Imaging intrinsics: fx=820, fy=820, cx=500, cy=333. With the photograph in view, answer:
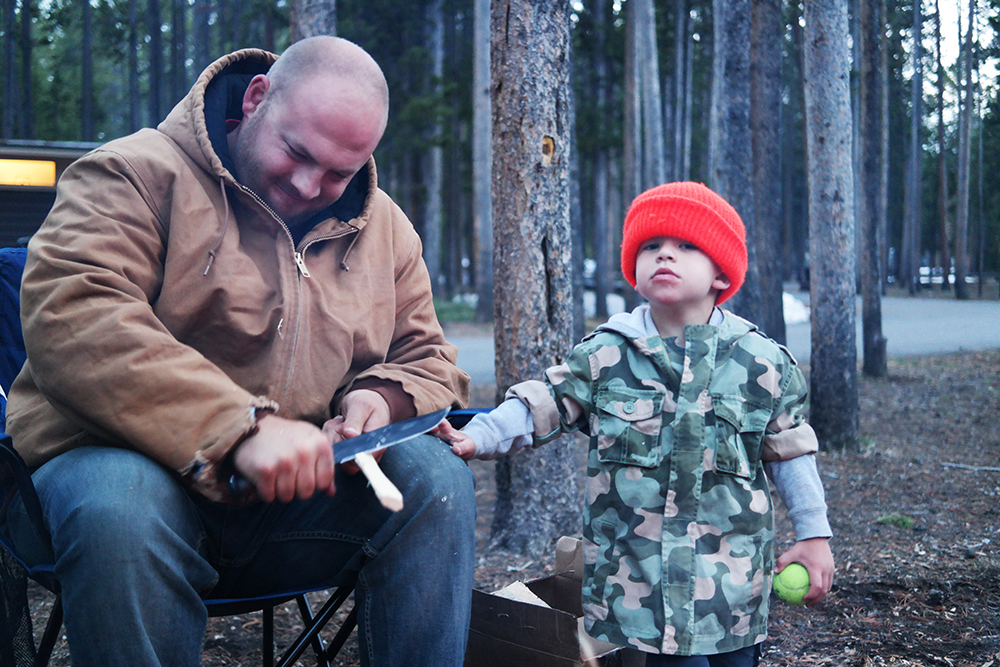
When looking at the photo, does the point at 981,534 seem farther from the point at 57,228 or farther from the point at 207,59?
the point at 207,59

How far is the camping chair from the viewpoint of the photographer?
5.32 ft

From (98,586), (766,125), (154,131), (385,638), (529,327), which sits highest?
(766,125)

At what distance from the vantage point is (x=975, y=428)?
6.64m

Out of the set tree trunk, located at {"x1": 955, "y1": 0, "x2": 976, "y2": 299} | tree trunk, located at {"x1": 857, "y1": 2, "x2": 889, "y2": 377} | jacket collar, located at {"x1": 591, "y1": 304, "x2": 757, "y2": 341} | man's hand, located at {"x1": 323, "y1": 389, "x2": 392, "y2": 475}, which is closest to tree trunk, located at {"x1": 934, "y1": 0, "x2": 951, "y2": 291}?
Answer: tree trunk, located at {"x1": 955, "y1": 0, "x2": 976, "y2": 299}

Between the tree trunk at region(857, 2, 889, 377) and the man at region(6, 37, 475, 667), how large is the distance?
26.0 ft

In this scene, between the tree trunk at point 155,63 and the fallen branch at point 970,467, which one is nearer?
the fallen branch at point 970,467

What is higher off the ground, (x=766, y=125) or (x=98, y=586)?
(x=766, y=125)

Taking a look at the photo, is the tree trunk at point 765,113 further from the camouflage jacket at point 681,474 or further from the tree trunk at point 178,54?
the tree trunk at point 178,54

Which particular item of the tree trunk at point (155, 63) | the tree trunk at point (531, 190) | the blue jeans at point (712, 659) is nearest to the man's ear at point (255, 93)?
the tree trunk at point (531, 190)

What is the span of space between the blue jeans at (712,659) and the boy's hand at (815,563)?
0.20 m

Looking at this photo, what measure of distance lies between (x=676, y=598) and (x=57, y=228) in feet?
5.13

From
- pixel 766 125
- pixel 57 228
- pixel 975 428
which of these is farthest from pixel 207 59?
pixel 57 228

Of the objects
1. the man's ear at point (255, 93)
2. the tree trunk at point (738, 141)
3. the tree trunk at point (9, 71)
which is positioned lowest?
the man's ear at point (255, 93)

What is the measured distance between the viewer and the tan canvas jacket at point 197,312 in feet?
5.18
